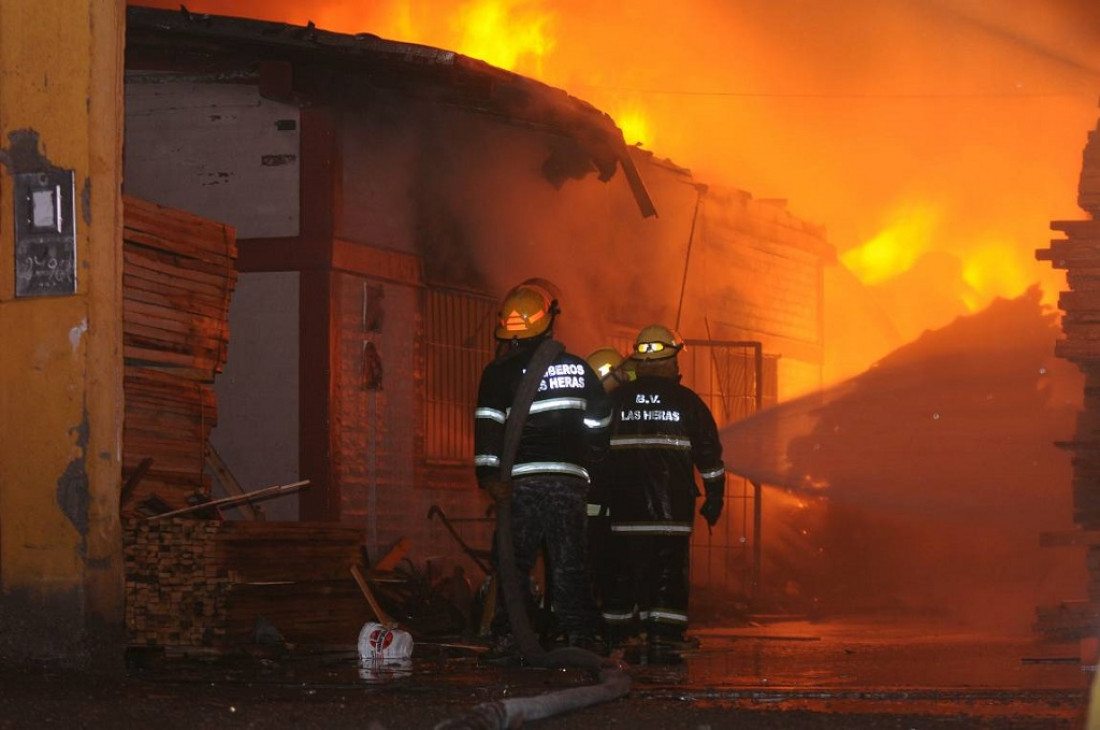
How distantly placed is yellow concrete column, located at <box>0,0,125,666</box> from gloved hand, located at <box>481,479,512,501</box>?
1.96 metres

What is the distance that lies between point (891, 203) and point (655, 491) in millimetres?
17351

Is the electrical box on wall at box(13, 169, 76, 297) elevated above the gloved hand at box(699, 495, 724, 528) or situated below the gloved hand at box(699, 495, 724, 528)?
above

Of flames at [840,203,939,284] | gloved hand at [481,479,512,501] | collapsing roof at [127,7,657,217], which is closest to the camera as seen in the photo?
gloved hand at [481,479,512,501]

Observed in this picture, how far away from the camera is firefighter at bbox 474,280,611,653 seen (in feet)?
30.5

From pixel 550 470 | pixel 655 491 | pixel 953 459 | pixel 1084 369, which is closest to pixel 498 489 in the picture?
pixel 550 470

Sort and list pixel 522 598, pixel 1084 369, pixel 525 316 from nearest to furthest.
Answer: pixel 522 598 → pixel 525 316 → pixel 1084 369

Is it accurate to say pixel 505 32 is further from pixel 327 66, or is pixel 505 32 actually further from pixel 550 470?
pixel 550 470

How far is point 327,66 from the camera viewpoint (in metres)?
14.4

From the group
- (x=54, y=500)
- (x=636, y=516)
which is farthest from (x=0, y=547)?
(x=636, y=516)

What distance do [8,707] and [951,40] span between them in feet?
68.8

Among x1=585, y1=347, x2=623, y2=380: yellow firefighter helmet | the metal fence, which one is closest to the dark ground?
x1=585, y1=347, x2=623, y2=380: yellow firefighter helmet

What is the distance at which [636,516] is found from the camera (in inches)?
413

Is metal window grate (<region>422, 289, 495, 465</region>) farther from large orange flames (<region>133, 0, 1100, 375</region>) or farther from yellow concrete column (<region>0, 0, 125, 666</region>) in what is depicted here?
yellow concrete column (<region>0, 0, 125, 666</region>)

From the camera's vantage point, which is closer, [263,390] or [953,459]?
[263,390]
